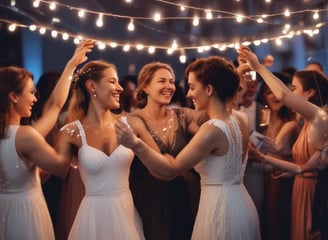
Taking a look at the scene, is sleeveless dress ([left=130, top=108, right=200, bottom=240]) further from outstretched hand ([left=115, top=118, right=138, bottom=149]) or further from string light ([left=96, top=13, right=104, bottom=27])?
string light ([left=96, top=13, right=104, bottom=27])

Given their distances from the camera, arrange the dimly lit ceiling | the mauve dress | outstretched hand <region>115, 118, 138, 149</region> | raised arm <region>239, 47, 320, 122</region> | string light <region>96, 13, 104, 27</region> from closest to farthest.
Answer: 1. outstretched hand <region>115, 118, 138, 149</region>
2. raised arm <region>239, 47, 320, 122</region>
3. the mauve dress
4. string light <region>96, 13, 104, 27</region>
5. the dimly lit ceiling

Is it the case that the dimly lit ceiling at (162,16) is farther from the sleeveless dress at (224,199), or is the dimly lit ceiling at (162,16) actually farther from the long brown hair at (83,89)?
the sleeveless dress at (224,199)

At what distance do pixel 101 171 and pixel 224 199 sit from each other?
612 millimetres

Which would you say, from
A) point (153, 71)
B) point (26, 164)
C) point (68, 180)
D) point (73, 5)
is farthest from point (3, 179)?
point (73, 5)

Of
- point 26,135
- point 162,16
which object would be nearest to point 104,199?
point 26,135

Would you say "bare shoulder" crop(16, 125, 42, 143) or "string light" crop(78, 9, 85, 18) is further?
"string light" crop(78, 9, 85, 18)

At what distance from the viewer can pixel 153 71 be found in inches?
115

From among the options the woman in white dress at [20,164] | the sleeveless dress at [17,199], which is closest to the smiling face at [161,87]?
the woman in white dress at [20,164]

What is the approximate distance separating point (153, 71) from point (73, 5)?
962 millimetres

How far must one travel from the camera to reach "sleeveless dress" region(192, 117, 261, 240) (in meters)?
2.32

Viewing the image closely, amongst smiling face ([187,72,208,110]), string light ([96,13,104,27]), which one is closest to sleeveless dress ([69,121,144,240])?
smiling face ([187,72,208,110])

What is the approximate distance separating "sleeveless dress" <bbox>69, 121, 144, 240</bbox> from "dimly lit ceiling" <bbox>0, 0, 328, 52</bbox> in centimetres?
134

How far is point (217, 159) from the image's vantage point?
2.33 meters

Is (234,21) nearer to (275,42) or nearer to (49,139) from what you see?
(275,42)
